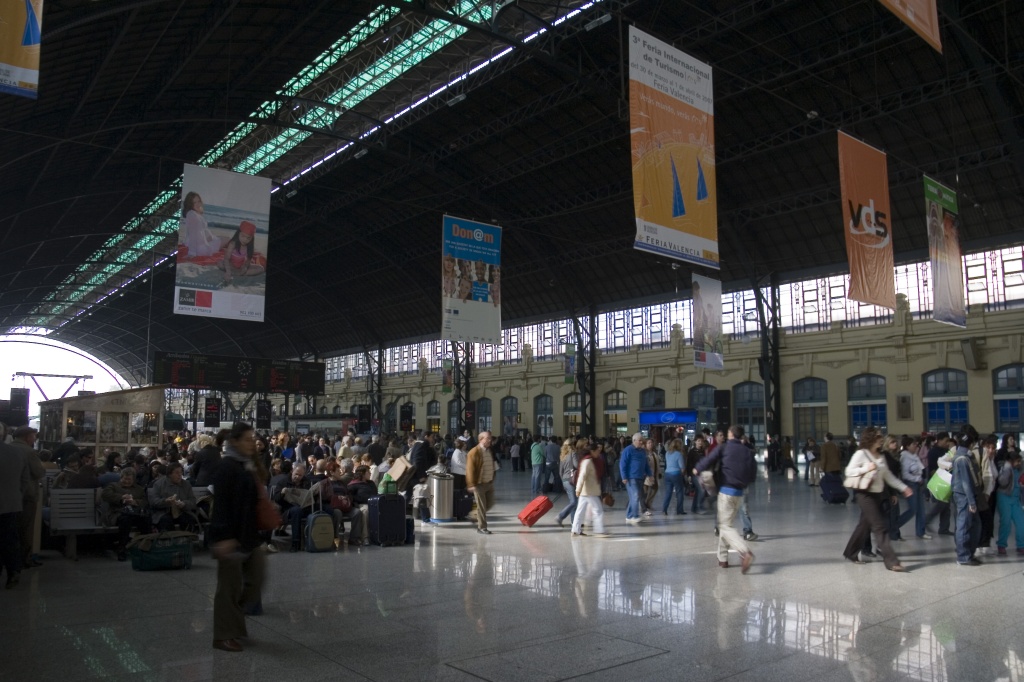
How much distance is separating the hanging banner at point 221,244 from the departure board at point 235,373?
1975 centimetres

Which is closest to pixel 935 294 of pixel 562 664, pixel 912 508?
pixel 912 508

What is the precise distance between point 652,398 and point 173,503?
30.3 meters

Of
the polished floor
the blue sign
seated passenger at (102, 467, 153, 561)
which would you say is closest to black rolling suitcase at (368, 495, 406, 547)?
the polished floor

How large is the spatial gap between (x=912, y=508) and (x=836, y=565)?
8.61 feet

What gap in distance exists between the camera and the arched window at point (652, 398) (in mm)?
37394

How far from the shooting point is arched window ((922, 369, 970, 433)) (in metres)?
27.7

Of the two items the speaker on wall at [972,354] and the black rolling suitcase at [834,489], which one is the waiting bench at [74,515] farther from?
the speaker on wall at [972,354]

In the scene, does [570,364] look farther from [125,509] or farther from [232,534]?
[232,534]

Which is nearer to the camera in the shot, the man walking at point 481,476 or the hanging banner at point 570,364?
the man walking at point 481,476

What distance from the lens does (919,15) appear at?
9.48 m

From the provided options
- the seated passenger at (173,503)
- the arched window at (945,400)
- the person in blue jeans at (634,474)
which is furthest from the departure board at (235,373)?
the arched window at (945,400)

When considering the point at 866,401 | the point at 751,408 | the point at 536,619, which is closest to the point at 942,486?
the point at 536,619

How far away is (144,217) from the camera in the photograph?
3669 centimetres

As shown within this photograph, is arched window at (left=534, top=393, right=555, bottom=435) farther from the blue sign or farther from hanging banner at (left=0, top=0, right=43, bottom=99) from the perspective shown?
hanging banner at (left=0, top=0, right=43, bottom=99)
